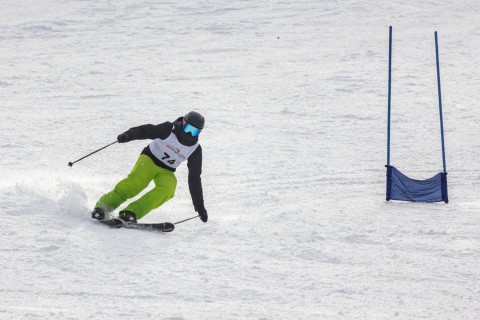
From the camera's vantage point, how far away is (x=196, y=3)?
19.7 m

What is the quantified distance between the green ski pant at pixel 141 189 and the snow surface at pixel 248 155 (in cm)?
27

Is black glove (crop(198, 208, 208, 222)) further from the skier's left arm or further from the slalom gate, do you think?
the slalom gate

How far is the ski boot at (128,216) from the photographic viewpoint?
259 inches

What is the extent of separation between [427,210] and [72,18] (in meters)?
12.8

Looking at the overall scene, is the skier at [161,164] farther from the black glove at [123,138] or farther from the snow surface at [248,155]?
the snow surface at [248,155]

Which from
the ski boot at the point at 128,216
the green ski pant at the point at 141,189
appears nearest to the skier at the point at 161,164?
the green ski pant at the point at 141,189

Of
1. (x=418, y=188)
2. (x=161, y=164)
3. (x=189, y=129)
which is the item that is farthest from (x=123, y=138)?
(x=418, y=188)

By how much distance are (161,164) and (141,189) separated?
0.99ft

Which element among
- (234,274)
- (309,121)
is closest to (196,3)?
(309,121)

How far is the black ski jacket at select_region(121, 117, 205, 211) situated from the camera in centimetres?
687

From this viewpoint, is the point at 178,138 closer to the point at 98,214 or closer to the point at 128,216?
the point at 128,216

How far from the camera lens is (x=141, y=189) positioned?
6922 millimetres

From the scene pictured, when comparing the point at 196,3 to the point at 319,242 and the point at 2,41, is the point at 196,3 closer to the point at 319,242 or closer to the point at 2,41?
the point at 2,41

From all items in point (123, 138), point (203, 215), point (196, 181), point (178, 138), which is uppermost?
point (178, 138)
